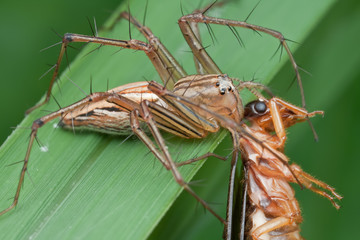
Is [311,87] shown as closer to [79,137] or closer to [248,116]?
[248,116]

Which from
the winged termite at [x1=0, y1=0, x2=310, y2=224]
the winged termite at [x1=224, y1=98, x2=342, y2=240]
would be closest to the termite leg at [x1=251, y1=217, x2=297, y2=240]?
the winged termite at [x1=224, y1=98, x2=342, y2=240]

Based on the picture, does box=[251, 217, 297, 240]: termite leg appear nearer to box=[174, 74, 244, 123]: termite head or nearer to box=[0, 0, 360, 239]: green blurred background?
box=[0, 0, 360, 239]: green blurred background

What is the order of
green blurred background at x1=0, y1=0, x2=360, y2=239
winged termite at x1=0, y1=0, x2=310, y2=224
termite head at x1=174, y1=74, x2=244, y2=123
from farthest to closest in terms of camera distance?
green blurred background at x1=0, y1=0, x2=360, y2=239
termite head at x1=174, y1=74, x2=244, y2=123
winged termite at x1=0, y1=0, x2=310, y2=224

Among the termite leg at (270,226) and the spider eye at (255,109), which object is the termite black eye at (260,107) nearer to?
the spider eye at (255,109)

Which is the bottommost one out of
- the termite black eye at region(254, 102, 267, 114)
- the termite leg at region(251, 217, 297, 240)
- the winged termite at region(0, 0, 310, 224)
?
the termite leg at region(251, 217, 297, 240)

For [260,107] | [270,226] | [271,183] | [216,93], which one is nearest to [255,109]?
[260,107]

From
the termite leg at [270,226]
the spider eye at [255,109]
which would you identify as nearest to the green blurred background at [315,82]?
the spider eye at [255,109]

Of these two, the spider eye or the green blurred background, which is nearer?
the spider eye

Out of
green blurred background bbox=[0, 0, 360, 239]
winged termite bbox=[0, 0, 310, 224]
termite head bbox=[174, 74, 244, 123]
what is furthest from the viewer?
green blurred background bbox=[0, 0, 360, 239]
